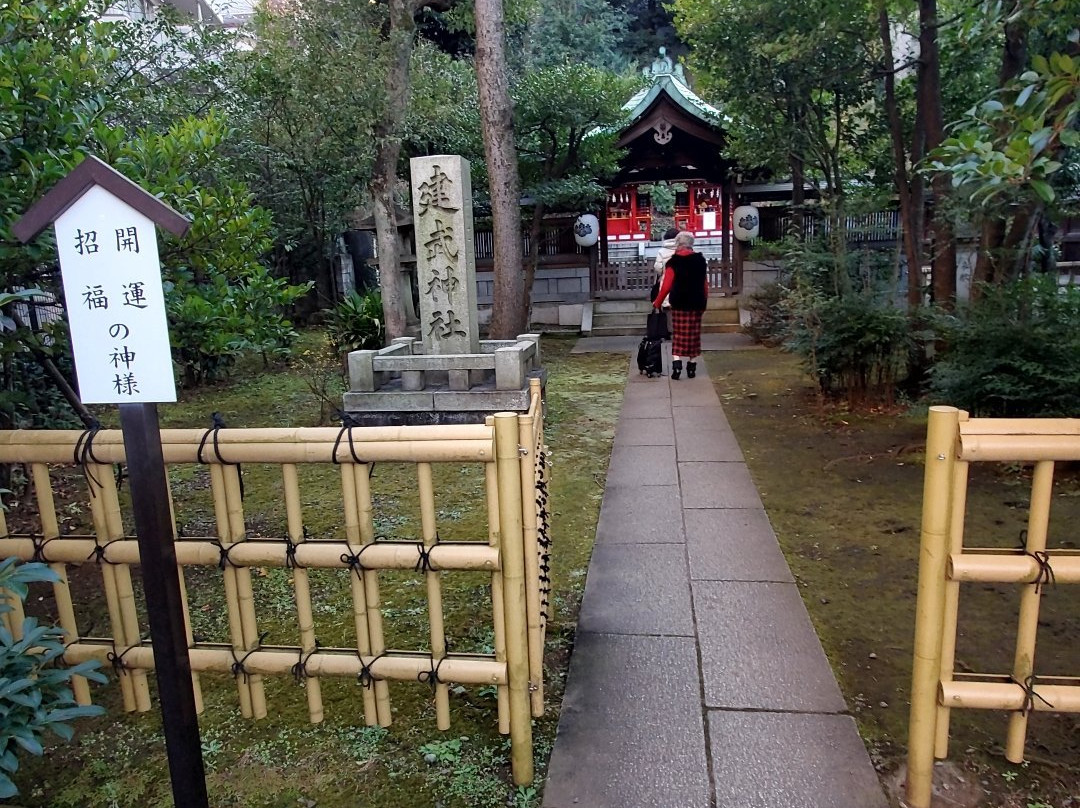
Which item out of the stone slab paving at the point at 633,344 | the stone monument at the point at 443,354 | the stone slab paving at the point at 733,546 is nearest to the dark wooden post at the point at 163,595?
the stone slab paving at the point at 733,546

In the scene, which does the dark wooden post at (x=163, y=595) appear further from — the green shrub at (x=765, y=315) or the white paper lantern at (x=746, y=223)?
the white paper lantern at (x=746, y=223)

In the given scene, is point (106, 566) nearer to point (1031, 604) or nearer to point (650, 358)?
point (1031, 604)

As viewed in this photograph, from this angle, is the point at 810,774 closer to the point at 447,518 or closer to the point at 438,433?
the point at 438,433

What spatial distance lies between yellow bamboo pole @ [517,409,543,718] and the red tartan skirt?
668 centimetres

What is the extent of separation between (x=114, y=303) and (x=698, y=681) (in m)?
2.40

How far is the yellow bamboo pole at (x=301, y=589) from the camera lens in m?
2.49

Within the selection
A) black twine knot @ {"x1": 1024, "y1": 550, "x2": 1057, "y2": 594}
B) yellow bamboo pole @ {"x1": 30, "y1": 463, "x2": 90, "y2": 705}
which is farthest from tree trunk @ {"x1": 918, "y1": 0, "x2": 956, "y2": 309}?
yellow bamboo pole @ {"x1": 30, "y1": 463, "x2": 90, "y2": 705}

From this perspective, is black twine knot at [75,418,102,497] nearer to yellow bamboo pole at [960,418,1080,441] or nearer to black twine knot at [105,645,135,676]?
black twine knot at [105,645,135,676]

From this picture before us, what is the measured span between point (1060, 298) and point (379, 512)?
15.7 feet

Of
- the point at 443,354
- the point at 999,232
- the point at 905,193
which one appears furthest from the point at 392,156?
the point at 999,232

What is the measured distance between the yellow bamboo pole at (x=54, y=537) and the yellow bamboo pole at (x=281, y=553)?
0.05 m

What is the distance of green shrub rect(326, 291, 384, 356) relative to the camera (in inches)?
431

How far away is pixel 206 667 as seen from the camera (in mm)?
2625

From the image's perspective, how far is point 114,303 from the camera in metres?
1.92
